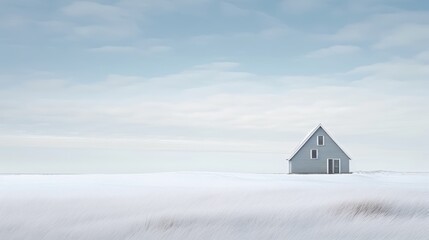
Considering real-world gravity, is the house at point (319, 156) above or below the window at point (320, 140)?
below

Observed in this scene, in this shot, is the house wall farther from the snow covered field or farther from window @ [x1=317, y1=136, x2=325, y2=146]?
the snow covered field

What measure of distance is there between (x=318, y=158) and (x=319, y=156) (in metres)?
0.23

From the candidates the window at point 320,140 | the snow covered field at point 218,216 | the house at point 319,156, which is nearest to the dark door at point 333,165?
the house at point 319,156

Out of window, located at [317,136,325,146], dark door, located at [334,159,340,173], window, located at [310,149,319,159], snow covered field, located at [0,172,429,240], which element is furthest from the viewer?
dark door, located at [334,159,340,173]

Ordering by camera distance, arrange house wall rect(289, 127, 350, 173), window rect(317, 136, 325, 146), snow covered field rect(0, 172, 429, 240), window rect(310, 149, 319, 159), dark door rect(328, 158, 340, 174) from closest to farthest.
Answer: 1. snow covered field rect(0, 172, 429, 240)
2. house wall rect(289, 127, 350, 173)
3. window rect(310, 149, 319, 159)
4. window rect(317, 136, 325, 146)
5. dark door rect(328, 158, 340, 174)

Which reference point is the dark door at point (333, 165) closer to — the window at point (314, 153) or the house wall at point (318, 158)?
the house wall at point (318, 158)

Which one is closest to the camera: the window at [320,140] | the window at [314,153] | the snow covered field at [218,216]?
the snow covered field at [218,216]

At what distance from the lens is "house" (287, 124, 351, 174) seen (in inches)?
1866

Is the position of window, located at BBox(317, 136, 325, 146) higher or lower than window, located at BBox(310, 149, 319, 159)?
higher

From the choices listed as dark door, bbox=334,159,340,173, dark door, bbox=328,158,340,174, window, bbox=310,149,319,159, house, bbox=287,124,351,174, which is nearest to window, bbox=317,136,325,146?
house, bbox=287,124,351,174

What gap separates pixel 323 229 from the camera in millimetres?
6586

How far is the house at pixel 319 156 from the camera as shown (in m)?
47.4

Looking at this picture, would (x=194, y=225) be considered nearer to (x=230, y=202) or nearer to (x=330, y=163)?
(x=230, y=202)

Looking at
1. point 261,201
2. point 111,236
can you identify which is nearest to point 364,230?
point 261,201
